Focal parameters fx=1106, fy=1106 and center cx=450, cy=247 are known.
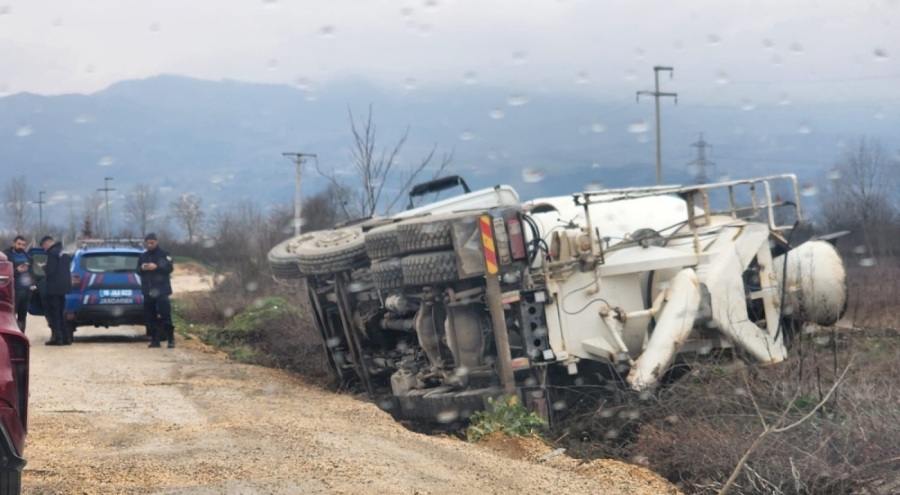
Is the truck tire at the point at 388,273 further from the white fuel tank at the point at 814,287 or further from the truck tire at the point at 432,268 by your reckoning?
the white fuel tank at the point at 814,287

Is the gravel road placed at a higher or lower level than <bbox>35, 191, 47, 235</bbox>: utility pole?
higher

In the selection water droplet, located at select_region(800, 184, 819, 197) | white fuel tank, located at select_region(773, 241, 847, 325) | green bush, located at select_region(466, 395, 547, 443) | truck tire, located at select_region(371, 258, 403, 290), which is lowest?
green bush, located at select_region(466, 395, 547, 443)

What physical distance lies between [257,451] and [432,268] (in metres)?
2.22

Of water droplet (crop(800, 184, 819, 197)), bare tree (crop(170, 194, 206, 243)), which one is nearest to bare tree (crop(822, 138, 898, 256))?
water droplet (crop(800, 184, 819, 197))

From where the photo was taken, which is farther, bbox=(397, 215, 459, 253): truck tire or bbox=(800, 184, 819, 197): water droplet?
bbox=(800, 184, 819, 197): water droplet

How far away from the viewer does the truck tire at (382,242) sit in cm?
919

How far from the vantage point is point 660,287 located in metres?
8.91

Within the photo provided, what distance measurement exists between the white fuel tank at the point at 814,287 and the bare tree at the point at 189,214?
4819cm

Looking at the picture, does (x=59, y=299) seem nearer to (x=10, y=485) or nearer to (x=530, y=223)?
(x=530, y=223)

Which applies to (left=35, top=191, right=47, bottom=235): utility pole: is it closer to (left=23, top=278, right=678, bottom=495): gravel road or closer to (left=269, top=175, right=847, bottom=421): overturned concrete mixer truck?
(left=23, top=278, right=678, bottom=495): gravel road

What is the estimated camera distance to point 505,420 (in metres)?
8.44

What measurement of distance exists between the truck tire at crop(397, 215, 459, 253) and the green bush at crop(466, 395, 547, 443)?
130cm

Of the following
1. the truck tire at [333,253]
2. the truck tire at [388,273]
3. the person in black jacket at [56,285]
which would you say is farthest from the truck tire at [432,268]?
the person in black jacket at [56,285]

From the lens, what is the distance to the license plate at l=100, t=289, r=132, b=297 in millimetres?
18516
